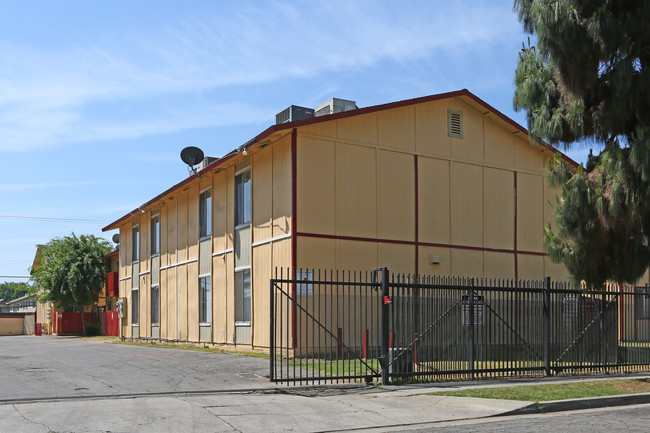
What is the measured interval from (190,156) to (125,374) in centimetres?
1314

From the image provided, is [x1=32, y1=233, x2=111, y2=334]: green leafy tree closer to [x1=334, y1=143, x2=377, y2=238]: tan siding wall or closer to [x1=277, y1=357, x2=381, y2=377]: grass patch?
[x1=334, y1=143, x2=377, y2=238]: tan siding wall

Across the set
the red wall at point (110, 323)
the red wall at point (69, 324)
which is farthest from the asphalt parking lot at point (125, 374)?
the red wall at point (69, 324)

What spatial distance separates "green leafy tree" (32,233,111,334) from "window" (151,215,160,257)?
16253 mm

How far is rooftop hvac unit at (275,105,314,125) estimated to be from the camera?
79.7 ft

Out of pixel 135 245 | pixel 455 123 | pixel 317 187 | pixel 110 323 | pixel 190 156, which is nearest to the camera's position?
pixel 317 187

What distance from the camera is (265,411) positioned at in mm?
10750

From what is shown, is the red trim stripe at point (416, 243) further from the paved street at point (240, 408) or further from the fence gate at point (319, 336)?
the paved street at point (240, 408)

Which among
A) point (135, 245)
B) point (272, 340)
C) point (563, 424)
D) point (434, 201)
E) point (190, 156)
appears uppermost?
point (190, 156)

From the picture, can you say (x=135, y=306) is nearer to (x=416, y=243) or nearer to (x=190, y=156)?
(x=190, y=156)

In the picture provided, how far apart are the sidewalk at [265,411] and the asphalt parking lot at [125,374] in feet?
3.26

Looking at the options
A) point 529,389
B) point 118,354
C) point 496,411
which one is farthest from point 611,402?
point 118,354

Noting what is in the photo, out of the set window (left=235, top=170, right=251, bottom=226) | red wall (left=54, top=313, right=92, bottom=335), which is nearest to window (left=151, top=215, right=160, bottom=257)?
window (left=235, top=170, right=251, bottom=226)

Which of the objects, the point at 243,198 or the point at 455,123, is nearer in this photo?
the point at 243,198

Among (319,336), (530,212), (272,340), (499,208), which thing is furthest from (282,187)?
(530,212)
